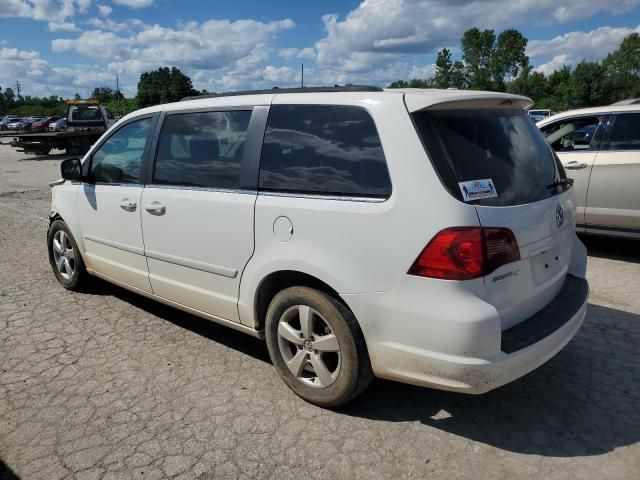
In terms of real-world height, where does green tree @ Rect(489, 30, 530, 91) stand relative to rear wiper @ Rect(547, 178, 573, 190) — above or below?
above

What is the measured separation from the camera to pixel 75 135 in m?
20.5

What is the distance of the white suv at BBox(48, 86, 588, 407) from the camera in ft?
8.14

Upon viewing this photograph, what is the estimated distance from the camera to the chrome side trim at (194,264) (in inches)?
132

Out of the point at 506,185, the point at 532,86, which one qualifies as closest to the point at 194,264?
the point at 506,185

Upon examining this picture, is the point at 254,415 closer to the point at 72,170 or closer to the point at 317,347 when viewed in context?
the point at 317,347

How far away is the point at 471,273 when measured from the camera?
8.01 feet

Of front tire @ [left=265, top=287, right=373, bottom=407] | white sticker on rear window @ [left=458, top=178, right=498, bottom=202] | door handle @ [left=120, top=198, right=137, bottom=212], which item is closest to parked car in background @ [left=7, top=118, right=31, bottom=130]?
door handle @ [left=120, top=198, right=137, bottom=212]

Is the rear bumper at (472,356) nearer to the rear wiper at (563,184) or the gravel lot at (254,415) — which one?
the gravel lot at (254,415)

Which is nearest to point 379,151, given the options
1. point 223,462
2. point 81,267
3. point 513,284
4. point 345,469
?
point 513,284

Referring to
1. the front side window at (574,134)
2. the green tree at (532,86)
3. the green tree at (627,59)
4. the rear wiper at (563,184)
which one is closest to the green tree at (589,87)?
the green tree at (532,86)

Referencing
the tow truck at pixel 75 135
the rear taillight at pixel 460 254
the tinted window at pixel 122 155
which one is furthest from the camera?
the tow truck at pixel 75 135

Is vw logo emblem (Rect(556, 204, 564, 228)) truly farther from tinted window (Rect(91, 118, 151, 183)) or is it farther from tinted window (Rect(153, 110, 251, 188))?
tinted window (Rect(91, 118, 151, 183))

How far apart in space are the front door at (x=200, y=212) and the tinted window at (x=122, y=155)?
288 millimetres

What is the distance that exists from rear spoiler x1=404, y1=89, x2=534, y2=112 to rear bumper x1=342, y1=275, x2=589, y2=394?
3.51 ft
